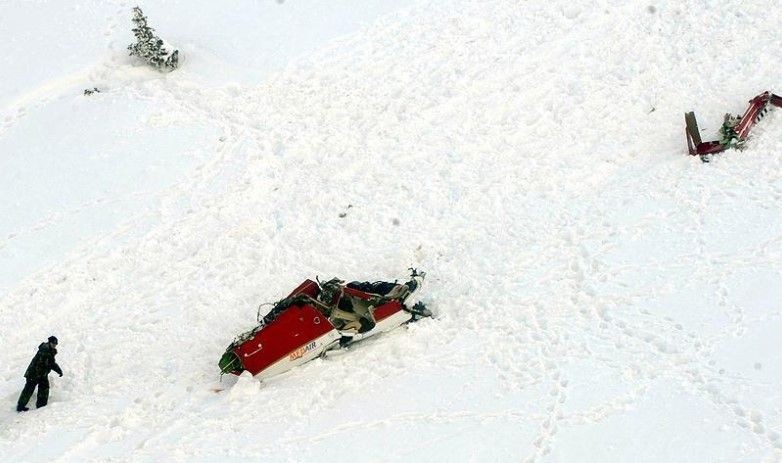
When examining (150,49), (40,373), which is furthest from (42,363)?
(150,49)

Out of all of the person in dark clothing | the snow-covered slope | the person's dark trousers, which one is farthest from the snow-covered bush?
the person's dark trousers

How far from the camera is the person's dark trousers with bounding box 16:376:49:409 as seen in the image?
32.8 ft

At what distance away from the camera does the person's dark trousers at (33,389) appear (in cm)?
1001

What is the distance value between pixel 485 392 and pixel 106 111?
11298mm

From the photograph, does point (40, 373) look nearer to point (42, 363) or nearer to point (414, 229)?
point (42, 363)

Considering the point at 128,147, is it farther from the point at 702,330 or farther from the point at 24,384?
the point at 702,330

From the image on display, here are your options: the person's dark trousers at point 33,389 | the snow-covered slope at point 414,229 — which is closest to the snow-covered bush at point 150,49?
the snow-covered slope at point 414,229

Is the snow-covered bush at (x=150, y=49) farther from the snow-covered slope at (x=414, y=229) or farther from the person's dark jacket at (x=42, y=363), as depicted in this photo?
the person's dark jacket at (x=42, y=363)

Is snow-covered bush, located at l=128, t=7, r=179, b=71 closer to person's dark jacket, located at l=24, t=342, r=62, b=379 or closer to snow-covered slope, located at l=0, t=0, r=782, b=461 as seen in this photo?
snow-covered slope, located at l=0, t=0, r=782, b=461

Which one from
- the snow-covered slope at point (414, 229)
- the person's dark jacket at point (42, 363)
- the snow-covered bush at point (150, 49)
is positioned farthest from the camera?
the snow-covered bush at point (150, 49)

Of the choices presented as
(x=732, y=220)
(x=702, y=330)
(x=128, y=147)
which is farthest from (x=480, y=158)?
(x=128, y=147)

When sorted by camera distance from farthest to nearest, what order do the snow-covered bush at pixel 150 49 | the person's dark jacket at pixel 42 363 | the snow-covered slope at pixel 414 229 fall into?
the snow-covered bush at pixel 150 49 < the person's dark jacket at pixel 42 363 < the snow-covered slope at pixel 414 229

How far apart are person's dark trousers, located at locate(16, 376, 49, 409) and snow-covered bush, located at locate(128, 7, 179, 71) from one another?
29.7 ft

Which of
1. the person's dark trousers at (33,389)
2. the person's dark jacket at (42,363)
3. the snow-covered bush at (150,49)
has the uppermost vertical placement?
the snow-covered bush at (150,49)
